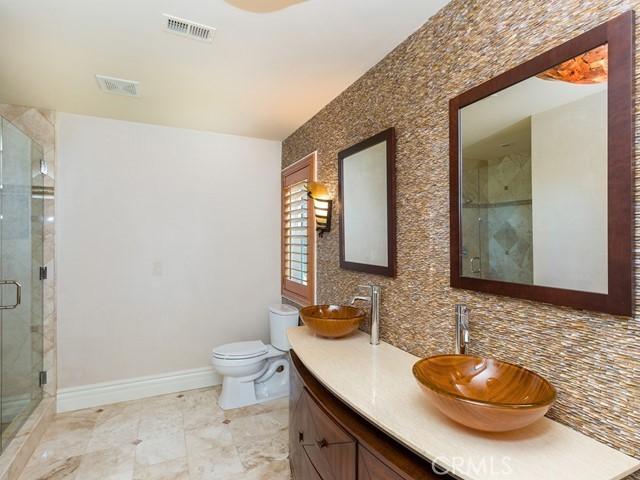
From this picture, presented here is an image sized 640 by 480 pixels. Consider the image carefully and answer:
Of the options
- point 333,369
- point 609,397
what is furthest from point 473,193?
point 333,369

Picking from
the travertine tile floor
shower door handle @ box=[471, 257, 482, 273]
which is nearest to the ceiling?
shower door handle @ box=[471, 257, 482, 273]

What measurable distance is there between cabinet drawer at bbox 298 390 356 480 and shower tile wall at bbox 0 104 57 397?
2.36m

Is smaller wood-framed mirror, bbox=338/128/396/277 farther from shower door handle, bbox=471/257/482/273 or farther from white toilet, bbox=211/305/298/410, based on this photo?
white toilet, bbox=211/305/298/410

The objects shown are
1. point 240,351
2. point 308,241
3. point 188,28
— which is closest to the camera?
point 188,28

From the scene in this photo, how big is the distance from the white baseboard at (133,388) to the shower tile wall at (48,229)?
153 millimetres

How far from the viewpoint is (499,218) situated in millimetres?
1312

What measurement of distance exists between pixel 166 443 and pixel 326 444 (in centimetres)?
157

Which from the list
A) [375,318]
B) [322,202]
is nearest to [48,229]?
[322,202]

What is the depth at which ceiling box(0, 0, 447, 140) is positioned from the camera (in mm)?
1589

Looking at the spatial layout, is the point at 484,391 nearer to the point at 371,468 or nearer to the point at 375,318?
the point at 371,468

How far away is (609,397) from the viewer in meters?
0.98

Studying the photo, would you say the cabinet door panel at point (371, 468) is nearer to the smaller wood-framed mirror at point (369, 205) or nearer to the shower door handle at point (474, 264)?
the shower door handle at point (474, 264)

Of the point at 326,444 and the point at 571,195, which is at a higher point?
the point at 571,195

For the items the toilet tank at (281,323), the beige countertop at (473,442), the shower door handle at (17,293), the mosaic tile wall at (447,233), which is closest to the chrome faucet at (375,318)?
the mosaic tile wall at (447,233)
